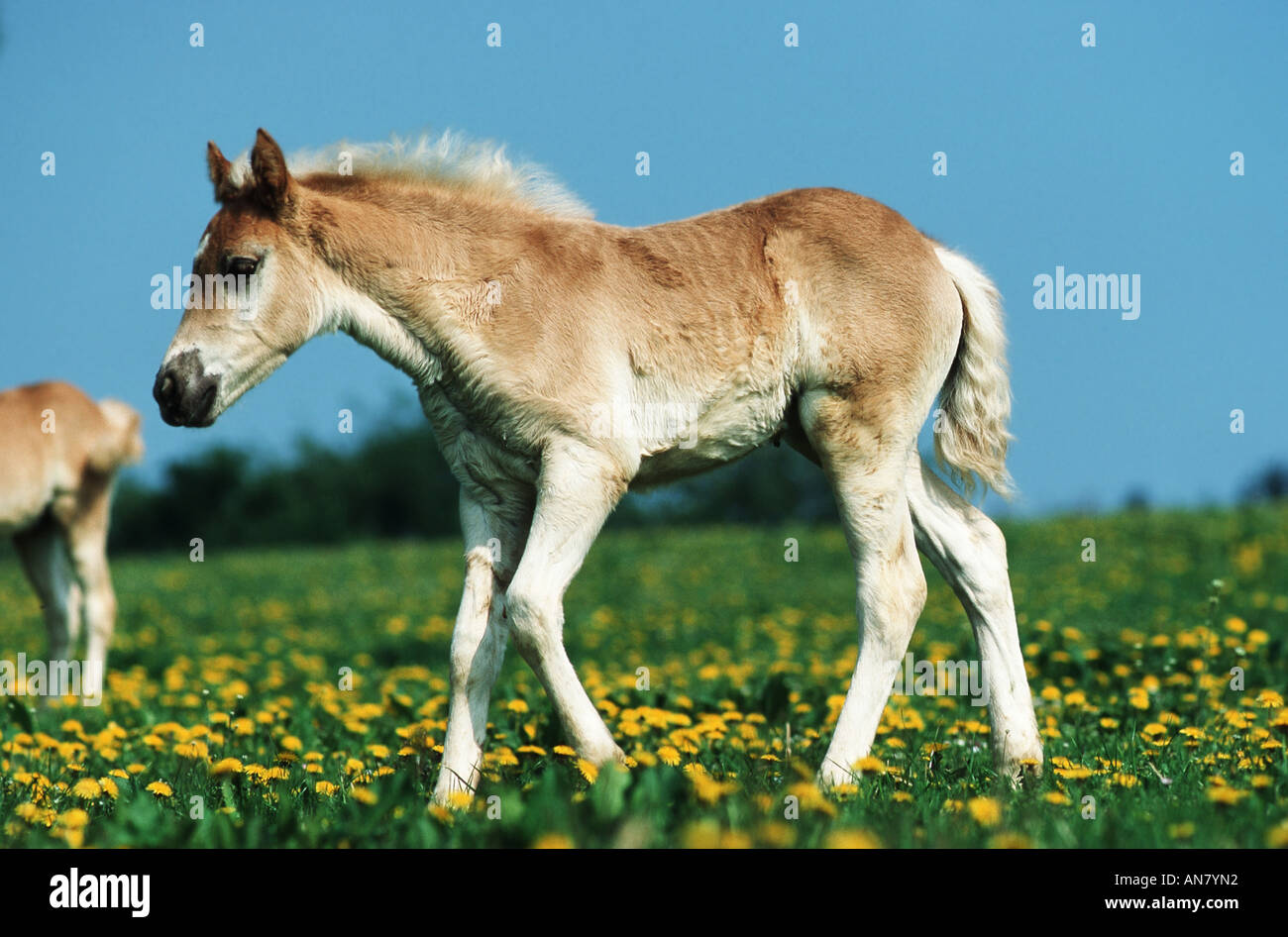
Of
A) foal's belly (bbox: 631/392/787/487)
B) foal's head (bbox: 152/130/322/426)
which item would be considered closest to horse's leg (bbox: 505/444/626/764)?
foal's belly (bbox: 631/392/787/487)

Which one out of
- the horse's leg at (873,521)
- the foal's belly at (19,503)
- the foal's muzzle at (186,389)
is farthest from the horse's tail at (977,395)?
the foal's belly at (19,503)

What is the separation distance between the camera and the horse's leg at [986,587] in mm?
4977

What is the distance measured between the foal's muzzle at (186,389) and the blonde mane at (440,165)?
95cm

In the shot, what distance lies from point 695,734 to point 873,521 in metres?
1.21

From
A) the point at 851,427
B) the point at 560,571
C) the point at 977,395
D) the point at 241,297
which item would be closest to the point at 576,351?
the point at 560,571

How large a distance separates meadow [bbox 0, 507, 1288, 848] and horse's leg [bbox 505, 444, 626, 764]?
233mm

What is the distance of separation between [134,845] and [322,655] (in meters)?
7.85

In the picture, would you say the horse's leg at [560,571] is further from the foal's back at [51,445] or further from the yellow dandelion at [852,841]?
the foal's back at [51,445]

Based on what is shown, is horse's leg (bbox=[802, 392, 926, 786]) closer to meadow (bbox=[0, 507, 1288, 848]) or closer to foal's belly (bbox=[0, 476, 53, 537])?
meadow (bbox=[0, 507, 1288, 848])

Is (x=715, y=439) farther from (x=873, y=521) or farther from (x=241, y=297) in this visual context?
(x=241, y=297)

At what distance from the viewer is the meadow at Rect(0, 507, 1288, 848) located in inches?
141
